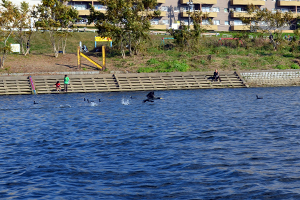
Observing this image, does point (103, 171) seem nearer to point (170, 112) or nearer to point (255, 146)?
point (255, 146)

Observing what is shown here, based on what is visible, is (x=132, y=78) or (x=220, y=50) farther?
(x=220, y=50)

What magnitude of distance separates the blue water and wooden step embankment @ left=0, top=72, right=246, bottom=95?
54.1ft

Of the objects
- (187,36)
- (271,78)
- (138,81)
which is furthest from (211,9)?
(138,81)

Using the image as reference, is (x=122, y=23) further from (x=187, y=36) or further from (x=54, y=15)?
(x=187, y=36)

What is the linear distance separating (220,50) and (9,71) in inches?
1150

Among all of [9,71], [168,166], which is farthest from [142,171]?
[9,71]

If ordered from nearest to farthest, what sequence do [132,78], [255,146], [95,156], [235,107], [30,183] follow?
1. [30,183]
2. [95,156]
3. [255,146]
4. [235,107]
5. [132,78]

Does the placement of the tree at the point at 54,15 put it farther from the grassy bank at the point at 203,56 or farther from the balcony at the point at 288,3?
the balcony at the point at 288,3

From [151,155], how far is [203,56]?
133 feet

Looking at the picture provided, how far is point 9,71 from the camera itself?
1796 inches

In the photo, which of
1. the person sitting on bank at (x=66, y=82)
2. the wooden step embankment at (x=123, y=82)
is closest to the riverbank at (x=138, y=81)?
the wooden step embankment at (x=123, y=82)

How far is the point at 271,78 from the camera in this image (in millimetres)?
46062

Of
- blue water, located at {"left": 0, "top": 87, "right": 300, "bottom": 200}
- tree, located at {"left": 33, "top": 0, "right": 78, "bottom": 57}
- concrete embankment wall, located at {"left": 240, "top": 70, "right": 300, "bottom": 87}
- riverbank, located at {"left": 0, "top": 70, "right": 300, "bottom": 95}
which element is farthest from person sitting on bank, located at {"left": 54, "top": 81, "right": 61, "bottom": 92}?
concrete embankment wall, located at {"left": 240, "top": 70, "right": 300, "bottom": 87}

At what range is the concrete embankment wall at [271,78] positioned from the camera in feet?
150
